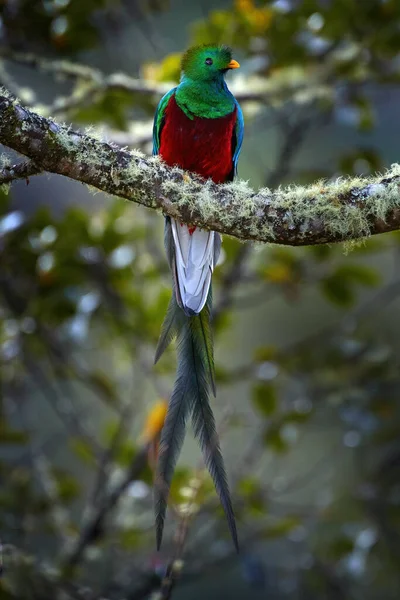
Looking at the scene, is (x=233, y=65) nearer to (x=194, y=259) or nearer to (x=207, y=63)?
(x=207, y=63)

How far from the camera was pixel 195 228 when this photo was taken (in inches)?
94.3

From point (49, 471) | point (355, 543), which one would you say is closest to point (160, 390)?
point (49, 471)

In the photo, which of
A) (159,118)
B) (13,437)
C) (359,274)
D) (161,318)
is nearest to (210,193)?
(159,118)

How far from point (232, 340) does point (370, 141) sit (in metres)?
2.31

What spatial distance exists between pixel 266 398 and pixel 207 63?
146 cm

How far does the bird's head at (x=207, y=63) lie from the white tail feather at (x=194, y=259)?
605 mm

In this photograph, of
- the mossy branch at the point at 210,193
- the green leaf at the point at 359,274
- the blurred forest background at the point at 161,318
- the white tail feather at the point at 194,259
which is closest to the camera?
the mossy branch at the point at 210,193

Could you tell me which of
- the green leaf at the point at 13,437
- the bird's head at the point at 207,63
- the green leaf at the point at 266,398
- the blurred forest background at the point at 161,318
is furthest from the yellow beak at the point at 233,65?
the green leaf at the point at 13,437

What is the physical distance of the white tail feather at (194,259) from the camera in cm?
228

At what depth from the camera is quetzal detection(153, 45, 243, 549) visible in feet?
6.23

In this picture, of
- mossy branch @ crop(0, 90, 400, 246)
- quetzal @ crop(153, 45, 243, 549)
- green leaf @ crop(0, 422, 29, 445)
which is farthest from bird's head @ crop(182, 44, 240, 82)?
green leaf @ crop(0, 422, 29, 445)

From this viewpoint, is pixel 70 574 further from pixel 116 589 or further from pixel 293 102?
pixel 293 102

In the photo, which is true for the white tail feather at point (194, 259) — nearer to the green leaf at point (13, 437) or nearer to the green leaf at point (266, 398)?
the green leaf at point (266, 398)

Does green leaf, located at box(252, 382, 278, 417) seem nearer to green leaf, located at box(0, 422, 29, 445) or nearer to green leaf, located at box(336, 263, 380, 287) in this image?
green leaf, located at box(336, 263, 380, 287)
